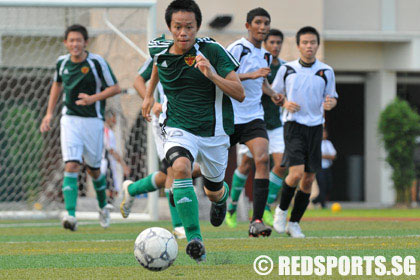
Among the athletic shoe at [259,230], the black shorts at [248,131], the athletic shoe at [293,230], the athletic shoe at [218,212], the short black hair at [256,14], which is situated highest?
the short black hair at [256,14]

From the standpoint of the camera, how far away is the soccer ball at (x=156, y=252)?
526 centimetres

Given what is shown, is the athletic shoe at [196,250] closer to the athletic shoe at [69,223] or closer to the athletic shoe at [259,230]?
the athletic shoe at [259,230]

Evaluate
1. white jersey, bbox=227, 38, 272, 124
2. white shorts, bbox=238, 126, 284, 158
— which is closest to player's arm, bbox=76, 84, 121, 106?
white shorts, bbox=238, 126, 284, 158

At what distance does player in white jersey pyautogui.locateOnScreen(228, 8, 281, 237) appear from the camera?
27.4 ft

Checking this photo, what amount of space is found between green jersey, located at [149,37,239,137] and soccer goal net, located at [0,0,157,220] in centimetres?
775

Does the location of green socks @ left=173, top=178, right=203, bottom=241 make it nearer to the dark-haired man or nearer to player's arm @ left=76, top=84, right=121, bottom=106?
the dark-haired man

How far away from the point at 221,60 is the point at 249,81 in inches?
107

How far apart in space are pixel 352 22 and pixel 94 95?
12.2 metres

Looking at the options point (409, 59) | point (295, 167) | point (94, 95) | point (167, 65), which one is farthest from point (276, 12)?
point (167, 65)

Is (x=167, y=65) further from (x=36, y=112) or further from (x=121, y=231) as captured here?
(x=36, y=112)

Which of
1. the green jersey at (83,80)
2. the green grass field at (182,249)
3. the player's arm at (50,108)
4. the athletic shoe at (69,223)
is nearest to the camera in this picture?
the green grass field at (182,249)

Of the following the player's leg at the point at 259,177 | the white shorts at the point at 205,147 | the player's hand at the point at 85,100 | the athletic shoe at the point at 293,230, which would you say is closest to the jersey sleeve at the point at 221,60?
the white shorts at the point at 205,147

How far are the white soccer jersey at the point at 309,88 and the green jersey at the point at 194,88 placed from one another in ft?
8.26

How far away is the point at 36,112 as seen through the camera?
1554 cm
